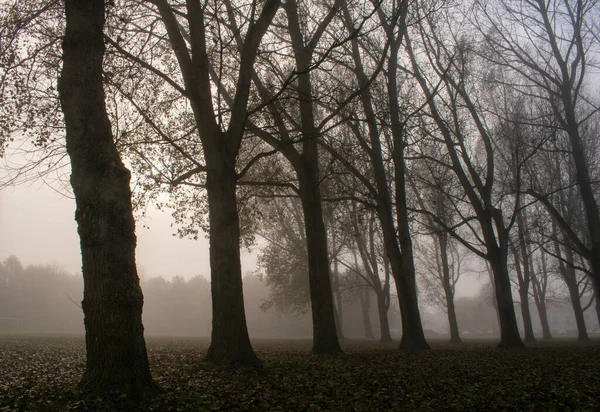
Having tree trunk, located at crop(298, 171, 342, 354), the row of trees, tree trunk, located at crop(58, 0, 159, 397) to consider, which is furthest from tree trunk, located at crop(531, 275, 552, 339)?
tree trunk, located at crop(58, 0, 159, 397)

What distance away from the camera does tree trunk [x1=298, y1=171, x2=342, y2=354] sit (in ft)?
38.1

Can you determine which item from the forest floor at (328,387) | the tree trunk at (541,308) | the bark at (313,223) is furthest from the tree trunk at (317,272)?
the tree trunk at (541,308)

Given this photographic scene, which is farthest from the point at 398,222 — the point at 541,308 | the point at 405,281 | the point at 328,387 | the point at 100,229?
the point at 541,308

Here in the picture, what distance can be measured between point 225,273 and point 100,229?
3.38m

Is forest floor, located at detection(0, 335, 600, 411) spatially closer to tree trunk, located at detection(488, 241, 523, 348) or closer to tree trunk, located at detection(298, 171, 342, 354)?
tree trunk, located at detection(298, 171, 342, 354)

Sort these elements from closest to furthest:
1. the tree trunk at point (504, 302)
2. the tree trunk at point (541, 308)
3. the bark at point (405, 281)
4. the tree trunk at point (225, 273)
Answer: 1. the tree trunk at point (225, 273)
2. the bark at point (405, 281)
3. the tree trunk at point (504, 302)
4. the tree trunk at point (541, 308)

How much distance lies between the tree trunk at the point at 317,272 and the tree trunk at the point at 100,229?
674 cm

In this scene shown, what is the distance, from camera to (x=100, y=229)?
17.9 ft

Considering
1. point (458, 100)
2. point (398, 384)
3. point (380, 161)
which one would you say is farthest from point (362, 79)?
point (398, 384)

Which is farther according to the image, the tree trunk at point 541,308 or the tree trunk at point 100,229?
the tree trunk at point 541,308

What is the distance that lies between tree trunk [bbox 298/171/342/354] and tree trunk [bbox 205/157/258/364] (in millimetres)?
3498

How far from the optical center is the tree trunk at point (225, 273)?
8.22 meters

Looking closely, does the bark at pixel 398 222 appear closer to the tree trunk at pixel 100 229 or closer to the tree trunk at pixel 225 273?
the tree trunk at pixel 225 273

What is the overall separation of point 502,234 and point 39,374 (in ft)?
49.9
